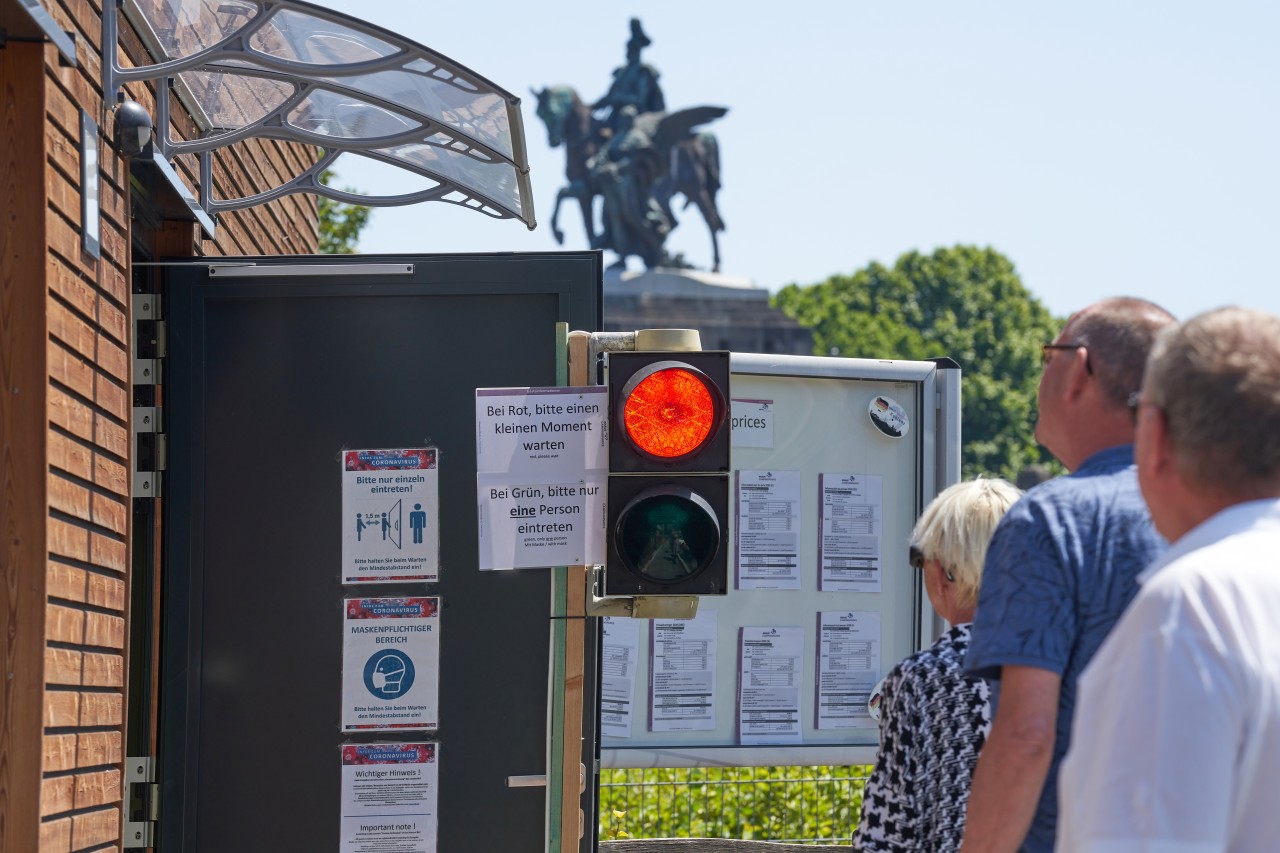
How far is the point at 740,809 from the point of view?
25.1 feet

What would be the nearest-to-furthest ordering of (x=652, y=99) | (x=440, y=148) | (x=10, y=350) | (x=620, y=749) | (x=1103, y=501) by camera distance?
(x=1103, y=501) < (x=10, y=350) < (x=440, y=148) < (x=620, y=749) < (x=652, y=99)

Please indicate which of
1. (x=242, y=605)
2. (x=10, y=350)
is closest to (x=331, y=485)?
(x=242, y=605)

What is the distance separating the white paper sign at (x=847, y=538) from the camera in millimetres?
6492

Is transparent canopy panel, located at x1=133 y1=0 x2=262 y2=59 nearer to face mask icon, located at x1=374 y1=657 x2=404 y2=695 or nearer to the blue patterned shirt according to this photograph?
face mask icon, located at x1=374 y1=657 x2=404 y2=695

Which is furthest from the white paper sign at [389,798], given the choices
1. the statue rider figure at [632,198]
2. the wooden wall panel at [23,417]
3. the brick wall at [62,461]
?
the statue rider figure at [632,198]

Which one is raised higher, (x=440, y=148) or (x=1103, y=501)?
(x=440, y=148)

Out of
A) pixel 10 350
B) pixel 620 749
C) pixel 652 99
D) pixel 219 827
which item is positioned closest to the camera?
pixel 10 350

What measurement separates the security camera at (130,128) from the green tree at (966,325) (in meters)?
58.8

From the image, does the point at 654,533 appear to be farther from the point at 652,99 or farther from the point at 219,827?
the point at 652,99

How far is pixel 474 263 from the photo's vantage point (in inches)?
199

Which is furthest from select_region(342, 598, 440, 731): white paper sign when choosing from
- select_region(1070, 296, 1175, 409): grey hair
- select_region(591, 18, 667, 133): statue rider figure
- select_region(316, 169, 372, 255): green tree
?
select_region(591, 18, 667, 133): statue rider figure

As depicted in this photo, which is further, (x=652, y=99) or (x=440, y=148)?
(x=652, y=99)

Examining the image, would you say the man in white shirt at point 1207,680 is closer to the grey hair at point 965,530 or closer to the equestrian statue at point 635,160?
the grey hair at point 965,530

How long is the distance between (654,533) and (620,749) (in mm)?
2449
